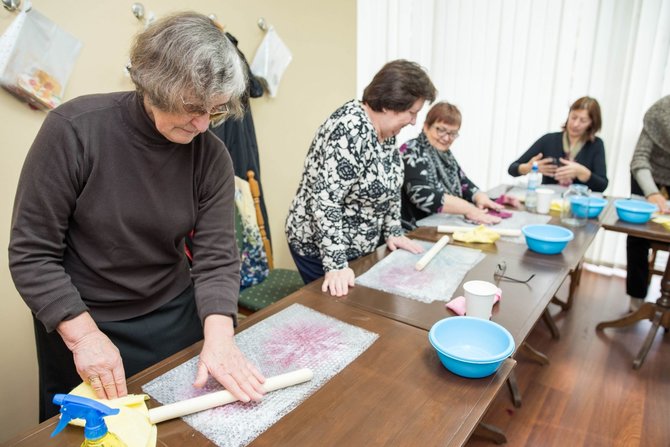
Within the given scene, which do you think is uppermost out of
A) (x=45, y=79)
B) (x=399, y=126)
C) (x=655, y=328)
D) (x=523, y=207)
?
(x=45, y=79)

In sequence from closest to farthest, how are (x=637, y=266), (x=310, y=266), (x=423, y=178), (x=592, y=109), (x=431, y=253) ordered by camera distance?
(x=431, y=253)
(x=310, y=266)
(x=423, y=178)
(x=592, y=109)
(x=637, y=266)

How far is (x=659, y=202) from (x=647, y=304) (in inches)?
24.8

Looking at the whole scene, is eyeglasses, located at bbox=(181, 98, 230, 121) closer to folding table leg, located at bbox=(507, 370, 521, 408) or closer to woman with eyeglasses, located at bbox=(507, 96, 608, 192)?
folding table leg, located at bbox=(507, 370, 521, 408)

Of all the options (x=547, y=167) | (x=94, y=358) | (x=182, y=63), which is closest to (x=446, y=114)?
(x=547, y=167)

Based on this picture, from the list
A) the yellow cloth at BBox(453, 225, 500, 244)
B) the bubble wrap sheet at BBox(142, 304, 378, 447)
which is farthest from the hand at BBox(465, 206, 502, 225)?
the bubble wrap sheet at BBox(142, 304, 378, 447)

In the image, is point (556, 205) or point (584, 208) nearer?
point (584, 208)

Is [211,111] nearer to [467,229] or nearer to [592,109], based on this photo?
[467,229]

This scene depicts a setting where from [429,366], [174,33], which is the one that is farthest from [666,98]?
[174,33]

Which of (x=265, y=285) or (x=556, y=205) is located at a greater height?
(x=556, y=205)

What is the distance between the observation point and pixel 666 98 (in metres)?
2.55

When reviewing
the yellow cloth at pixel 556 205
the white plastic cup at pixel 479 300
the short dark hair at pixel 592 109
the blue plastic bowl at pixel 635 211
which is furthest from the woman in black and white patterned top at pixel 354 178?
the short dark hair at pixel 592 109

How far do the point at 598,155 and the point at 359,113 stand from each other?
2114 millimetres

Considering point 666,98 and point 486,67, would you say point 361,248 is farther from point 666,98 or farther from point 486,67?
point 486,67

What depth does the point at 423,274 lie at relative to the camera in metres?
1.42
